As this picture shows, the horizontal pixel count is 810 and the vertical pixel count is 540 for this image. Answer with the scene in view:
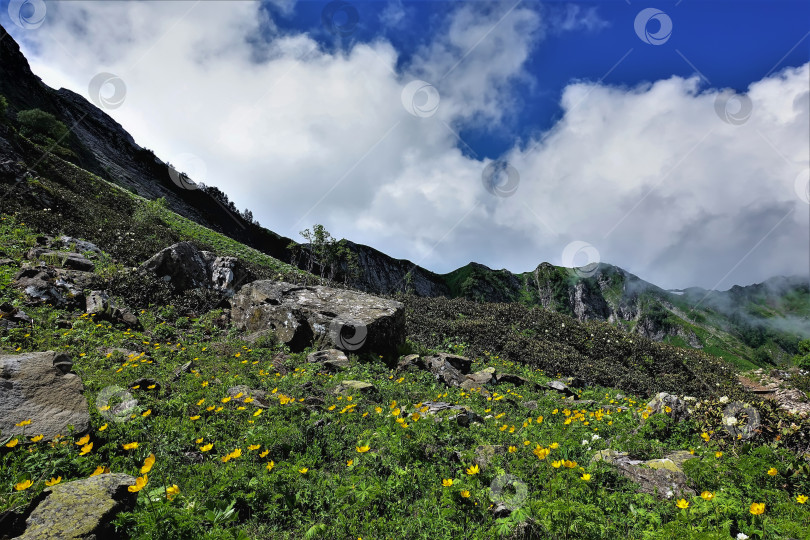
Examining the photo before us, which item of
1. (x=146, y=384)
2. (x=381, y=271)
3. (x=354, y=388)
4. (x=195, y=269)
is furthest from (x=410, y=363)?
(x=381, y=271)

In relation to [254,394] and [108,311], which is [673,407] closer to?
[254,394]

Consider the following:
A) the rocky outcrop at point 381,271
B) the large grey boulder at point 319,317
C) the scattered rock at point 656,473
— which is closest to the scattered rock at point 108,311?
the large grey boulder at point 319,317

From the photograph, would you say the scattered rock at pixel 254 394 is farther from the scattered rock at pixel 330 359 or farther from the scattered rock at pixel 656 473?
the scattered rock at pixel 656 473

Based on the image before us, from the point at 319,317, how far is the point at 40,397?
709 centimetres

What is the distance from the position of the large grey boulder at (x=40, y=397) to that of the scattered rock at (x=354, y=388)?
398 centimetres

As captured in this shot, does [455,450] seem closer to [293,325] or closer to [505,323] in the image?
[293,325]

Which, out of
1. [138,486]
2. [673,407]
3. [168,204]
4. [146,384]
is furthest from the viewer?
[168,204]

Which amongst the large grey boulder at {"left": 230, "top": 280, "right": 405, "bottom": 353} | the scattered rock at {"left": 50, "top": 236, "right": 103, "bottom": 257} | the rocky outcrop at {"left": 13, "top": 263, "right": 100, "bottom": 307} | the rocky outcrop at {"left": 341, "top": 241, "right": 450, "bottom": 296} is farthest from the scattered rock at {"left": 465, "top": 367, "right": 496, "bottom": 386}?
the rocky outcrop at {"left": 341, "top": 241, "right": 450, "bottom": 296}

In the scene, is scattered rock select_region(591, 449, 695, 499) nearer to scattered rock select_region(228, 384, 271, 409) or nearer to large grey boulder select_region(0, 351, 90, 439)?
scattered rock select_region(228, 384, 271, 409)

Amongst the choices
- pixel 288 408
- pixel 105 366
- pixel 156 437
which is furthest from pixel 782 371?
pixel 105 366

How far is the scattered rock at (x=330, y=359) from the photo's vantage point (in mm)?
9508

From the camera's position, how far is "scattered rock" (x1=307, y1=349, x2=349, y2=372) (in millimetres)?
9508

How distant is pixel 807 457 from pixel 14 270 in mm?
17718

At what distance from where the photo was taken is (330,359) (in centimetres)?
1001
